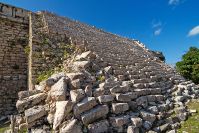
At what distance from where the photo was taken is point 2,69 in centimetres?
1061

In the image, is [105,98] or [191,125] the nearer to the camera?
[105,98]

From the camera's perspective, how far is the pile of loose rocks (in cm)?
629

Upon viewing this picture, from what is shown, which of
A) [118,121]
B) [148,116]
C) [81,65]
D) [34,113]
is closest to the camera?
[34,113]

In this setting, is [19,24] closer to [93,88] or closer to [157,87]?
[93,88]

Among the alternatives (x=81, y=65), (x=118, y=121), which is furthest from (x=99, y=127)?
(x=81, y=65)

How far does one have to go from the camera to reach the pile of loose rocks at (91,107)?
629 centimetres

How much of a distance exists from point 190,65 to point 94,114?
56.4 feet

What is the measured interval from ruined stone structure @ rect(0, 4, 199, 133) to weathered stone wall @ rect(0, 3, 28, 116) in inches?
1.8

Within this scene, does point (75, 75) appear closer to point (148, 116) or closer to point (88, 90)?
point (88, 90)

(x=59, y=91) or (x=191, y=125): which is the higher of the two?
(x=59, y=91)

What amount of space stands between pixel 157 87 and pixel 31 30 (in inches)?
237

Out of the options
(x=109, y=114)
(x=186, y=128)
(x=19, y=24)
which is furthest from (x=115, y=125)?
(x=19, y=24)

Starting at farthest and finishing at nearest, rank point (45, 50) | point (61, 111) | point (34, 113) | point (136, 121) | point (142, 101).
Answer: point (45, 50)
point (142, 101)
point (136, 121)
point (34, 113)
point (61, 111)

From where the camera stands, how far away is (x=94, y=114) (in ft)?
21.5
